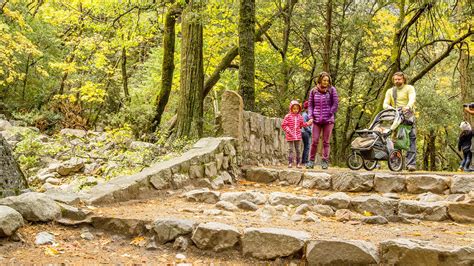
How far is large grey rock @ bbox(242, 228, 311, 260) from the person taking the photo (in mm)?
3604

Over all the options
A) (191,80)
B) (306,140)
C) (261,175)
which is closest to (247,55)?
(191,80)

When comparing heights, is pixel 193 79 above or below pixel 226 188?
above

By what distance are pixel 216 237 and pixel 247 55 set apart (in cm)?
622

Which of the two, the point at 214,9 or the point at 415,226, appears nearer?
the point at 415,226

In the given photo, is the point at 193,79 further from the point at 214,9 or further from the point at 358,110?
the point at 358,110

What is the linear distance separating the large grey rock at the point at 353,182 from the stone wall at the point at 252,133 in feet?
6.68

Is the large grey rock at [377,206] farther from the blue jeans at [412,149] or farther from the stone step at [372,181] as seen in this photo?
the blue jeans at [412,149]

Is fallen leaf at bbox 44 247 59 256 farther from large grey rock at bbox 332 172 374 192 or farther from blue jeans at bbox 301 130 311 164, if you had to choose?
blue jeans at bbox 301 130 311 164

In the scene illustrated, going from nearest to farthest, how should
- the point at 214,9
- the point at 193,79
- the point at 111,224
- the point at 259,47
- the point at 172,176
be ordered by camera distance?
the point at 111,224 < the point at 172,176 < the point at 193,79 < the point at 214,9 < the point at 259,47

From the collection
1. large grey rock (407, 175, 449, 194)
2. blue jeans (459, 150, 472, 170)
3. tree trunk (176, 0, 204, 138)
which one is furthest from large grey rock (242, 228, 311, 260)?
blue jeans (459, 150, 472, 170)

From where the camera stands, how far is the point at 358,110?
22.1m

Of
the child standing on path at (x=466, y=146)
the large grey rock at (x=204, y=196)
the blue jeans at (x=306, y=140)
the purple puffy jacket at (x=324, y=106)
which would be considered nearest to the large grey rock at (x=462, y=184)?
the purple puffy jacket at (x=324, y=106)

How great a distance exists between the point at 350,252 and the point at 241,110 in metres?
5.15

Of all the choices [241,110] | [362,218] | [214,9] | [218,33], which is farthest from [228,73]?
[362,218]
